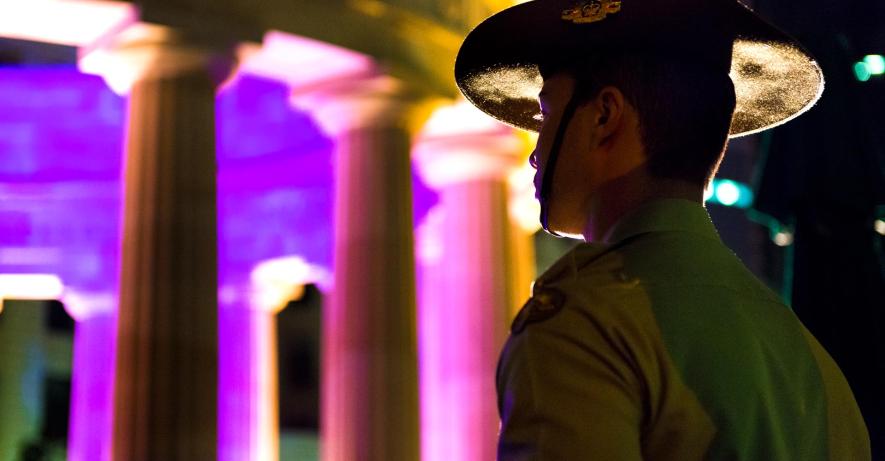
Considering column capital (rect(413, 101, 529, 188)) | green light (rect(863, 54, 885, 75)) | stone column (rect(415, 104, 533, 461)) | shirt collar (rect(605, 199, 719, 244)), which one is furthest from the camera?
stone column (rect(415, 104, 533, 461))

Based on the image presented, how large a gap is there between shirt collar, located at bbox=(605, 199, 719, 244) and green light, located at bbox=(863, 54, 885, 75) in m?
15.5

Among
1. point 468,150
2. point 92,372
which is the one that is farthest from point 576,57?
point 92,372

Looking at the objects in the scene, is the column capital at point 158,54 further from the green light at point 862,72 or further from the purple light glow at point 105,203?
the green light at point 862,72

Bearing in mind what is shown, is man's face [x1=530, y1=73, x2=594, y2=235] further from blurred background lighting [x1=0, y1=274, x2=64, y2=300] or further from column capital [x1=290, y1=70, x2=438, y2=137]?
blurred background lighting [x1=0, y1=274, x2=64, y2=300]

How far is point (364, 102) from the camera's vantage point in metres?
43.1

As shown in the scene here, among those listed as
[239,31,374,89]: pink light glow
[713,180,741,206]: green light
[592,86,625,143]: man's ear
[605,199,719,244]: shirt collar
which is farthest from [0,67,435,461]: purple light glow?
[605,199,719,244]: shirt collar

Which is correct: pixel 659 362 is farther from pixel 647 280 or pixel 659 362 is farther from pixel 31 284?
pixel 31 284

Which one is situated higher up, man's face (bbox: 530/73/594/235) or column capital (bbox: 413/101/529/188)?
column capital (bbox: 413/101/529/188)

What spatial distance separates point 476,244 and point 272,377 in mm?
21446

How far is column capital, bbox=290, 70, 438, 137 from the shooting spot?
42688 mm

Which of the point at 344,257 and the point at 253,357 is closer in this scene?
the point at 344,257

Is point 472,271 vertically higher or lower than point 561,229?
higher

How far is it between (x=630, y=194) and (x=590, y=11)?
1.47 m

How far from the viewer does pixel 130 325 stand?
3619 centimetres
